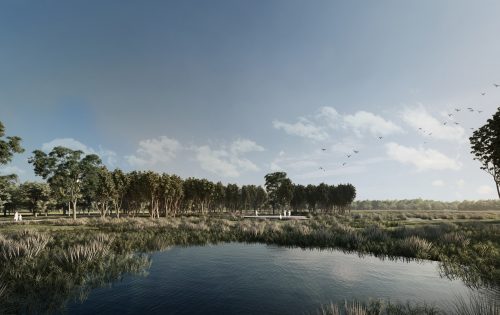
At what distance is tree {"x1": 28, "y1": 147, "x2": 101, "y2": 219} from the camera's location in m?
53.6

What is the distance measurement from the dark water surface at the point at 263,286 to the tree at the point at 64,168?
49.0m

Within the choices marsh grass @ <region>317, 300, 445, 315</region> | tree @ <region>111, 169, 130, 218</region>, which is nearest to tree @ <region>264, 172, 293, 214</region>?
tree @ <region>111, 169, 130, 218</region>

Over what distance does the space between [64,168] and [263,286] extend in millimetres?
57718

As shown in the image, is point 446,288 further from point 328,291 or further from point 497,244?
point 497,244

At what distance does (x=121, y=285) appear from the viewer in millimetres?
11844

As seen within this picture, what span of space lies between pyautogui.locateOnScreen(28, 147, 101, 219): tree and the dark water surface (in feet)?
161

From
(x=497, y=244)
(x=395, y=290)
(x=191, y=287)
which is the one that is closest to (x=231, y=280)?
(x=191, y=287)

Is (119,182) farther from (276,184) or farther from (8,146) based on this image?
(276,184)

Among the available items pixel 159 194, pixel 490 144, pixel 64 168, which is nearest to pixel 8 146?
pixel 64 168

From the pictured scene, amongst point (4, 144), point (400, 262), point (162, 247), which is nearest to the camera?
point (400, 262)

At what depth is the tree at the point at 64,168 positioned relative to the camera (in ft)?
176

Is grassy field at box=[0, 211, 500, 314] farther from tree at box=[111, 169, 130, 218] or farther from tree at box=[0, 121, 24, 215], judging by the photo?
tree at box=[111, 169, 130, 218]

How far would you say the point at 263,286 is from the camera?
39.5ft

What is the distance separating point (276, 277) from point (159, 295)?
5.61m
